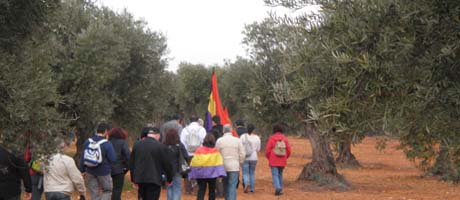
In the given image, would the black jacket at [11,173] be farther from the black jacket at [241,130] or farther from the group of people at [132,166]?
the black jacket at [241,130]

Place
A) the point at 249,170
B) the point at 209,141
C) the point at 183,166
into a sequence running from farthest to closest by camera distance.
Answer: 1. the point at 249,170
2. the point at 209,141
3. the point at 183,166

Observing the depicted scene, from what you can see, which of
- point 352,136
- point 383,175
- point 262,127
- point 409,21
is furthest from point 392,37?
point 383,175

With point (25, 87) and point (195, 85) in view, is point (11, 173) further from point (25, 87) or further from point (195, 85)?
point (195, 85)

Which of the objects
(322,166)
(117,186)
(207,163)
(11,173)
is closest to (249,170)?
(322,166)

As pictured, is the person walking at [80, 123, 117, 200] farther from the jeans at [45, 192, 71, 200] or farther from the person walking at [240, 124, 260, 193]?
the person walking at [240, 124, 260, 193]

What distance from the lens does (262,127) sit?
22766 millimetres

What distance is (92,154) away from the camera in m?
11.6

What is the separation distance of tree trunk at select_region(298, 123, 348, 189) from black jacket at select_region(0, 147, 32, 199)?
1382 cm

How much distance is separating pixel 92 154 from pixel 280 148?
6784 millimetres

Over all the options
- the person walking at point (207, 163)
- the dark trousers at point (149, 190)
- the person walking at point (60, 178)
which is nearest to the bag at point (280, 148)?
the person walking at point (207, 163)

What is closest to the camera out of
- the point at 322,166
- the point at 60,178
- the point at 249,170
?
the point at 60,178

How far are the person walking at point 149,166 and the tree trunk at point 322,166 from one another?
1091 cm

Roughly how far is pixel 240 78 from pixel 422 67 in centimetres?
2388

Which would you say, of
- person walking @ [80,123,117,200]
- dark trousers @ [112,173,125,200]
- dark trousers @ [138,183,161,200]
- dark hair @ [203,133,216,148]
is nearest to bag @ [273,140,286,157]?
dark hair @ [203,133,216,148]
